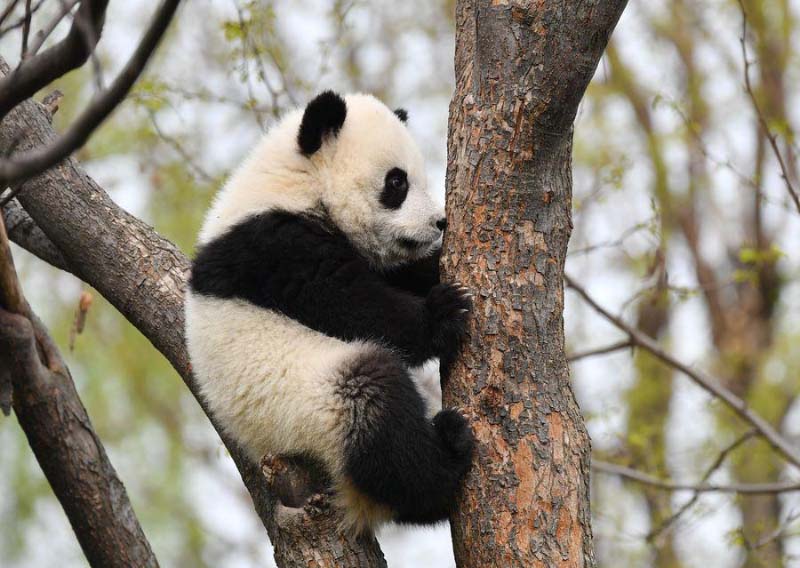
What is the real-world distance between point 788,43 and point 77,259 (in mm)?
10462

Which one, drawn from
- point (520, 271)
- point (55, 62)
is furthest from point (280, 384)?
point (55, 62)

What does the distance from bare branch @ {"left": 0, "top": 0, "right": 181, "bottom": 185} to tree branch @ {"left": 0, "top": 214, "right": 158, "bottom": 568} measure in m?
2.45

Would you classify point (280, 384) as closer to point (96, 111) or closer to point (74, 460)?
point (74, 460)

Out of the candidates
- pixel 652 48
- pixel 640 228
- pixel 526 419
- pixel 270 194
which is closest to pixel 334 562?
pixel 526 419

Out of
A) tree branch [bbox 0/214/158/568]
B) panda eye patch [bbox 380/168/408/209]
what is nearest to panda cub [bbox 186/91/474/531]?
panda eye patch [bbox 380/168/408/209]

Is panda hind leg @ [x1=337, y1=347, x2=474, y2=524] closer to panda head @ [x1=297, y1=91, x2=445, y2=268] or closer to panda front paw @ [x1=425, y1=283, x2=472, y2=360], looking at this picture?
panda front paw @ [x1=425, y1=283, x2=472, y2=360]

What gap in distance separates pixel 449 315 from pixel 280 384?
2.72 ft

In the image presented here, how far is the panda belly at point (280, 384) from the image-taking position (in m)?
3.75

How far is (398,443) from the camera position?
143 inches

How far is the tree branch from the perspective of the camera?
4.30 meters

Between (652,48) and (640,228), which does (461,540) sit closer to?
(640,228)

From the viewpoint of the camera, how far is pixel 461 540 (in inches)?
135

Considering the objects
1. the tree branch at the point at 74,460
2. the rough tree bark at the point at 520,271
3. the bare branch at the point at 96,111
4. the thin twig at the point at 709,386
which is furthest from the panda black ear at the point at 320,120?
the bare branch at the point at 96,111

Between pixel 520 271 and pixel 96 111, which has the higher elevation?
pixel 520 271
